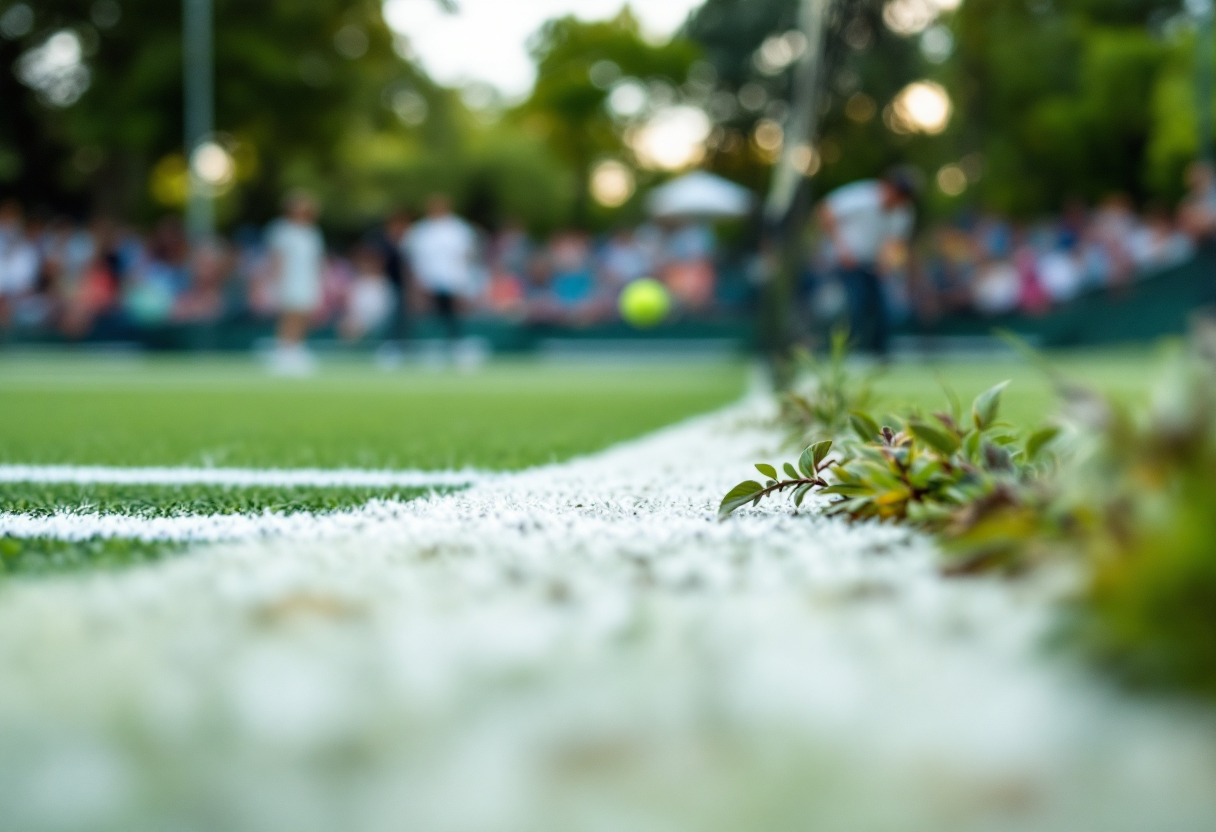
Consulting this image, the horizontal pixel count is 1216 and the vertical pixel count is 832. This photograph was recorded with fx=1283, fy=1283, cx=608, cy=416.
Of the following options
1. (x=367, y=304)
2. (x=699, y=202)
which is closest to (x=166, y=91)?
(x=367, y=304)

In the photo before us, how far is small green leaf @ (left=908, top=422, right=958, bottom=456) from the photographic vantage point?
81.8 inches

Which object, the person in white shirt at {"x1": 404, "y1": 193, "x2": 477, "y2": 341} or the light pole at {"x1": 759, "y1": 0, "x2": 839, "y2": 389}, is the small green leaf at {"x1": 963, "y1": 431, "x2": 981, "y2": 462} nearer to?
the light pole at {"x1": 759, "y1": 0, "x2": 839, "y2": 389}

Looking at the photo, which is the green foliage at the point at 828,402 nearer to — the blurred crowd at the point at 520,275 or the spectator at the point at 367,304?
the blurred crowd at the point at 520,275

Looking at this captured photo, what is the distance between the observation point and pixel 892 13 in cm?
885

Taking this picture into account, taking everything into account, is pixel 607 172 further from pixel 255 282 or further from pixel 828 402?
pixel 828 402

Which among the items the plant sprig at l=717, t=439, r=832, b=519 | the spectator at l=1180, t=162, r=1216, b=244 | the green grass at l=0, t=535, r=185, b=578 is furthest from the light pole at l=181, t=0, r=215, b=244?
the plant sprig at l=717, t=439, r=832, b=519

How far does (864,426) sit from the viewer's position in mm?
2508

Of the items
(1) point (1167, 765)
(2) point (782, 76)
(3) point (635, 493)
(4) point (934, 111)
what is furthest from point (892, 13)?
(2) point (782, 76)

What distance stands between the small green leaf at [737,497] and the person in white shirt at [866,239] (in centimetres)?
838

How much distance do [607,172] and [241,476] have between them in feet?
150

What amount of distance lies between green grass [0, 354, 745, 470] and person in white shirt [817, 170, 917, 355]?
4.07ft

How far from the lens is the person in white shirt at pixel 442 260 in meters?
15.2

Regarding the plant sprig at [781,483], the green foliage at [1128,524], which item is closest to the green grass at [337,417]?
the plant sprig at [781,483]

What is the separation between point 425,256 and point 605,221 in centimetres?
3024
